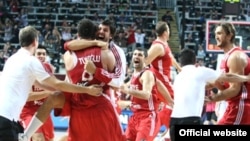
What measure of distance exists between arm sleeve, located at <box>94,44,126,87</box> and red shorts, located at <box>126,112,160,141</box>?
1.95 meters

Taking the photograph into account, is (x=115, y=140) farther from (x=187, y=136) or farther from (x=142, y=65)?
(x=142, y=65)

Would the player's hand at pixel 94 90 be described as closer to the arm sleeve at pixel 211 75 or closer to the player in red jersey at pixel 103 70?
the player in red jersey at pixel 103 70

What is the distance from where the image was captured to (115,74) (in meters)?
5.85

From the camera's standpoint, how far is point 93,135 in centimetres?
587

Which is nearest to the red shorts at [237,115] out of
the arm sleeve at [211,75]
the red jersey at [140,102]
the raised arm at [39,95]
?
the arm sleeve at [211,75]

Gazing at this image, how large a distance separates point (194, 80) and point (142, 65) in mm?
1734

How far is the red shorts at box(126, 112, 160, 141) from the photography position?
784 centimetres

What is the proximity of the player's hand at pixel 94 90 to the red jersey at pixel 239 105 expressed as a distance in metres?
1.60

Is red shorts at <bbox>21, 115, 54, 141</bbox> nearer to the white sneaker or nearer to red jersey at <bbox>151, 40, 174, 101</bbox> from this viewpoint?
the white sneaker

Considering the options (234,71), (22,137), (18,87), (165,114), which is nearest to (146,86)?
(165,114)

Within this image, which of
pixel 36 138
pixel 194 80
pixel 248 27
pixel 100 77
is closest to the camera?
pixel 100 77

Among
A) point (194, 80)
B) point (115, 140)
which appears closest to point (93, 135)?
point (115, 140)

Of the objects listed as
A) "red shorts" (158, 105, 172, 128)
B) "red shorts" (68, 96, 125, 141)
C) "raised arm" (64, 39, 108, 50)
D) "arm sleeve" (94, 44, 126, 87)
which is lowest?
"red shorts" (158, 105, 172, 128)

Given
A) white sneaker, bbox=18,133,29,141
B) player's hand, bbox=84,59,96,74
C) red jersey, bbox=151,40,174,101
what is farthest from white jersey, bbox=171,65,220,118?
red jersey, bbox=151,40,174,101
